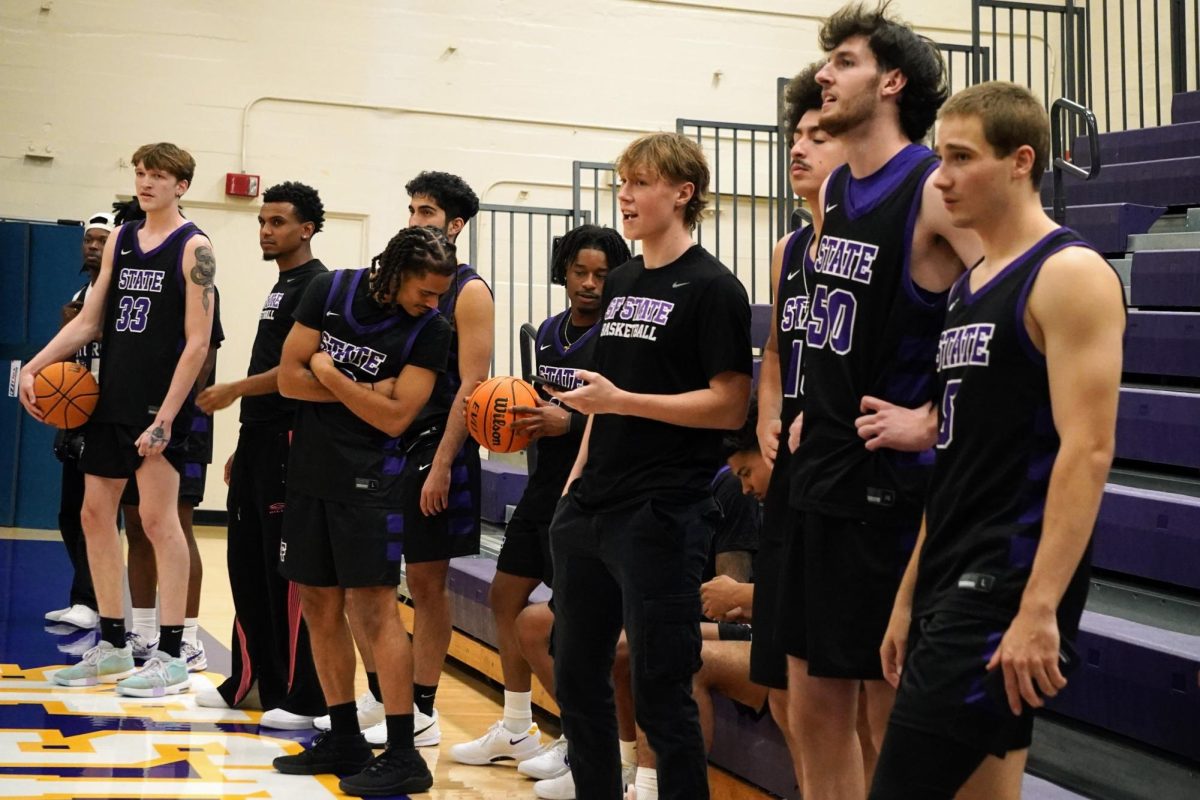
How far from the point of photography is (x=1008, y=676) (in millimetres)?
1755

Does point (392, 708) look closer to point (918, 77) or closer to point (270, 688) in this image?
point (270, 688)

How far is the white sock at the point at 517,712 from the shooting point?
13.6 feet

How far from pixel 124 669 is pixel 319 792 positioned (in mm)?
1568

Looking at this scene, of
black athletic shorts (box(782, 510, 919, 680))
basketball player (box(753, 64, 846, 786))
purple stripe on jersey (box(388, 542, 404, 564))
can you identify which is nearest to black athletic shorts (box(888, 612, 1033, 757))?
black athletic shorts (box(782, 510, 919, 680))

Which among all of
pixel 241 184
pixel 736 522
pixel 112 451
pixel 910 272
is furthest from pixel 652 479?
pixel 241 184

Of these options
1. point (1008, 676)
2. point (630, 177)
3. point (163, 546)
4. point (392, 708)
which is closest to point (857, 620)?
point (1008, 676)

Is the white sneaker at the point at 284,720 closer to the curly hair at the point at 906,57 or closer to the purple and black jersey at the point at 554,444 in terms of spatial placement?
the purple and black jersey at the point at 554,444

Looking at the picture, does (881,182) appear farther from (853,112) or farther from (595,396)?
(595,396)

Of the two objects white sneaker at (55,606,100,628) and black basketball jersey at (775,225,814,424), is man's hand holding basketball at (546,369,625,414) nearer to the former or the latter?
black basketball jersey at (775,225,814,424)

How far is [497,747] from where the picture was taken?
4109 mm

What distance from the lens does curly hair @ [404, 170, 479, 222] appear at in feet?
14.0

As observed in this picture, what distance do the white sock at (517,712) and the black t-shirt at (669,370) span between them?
4.78 ft

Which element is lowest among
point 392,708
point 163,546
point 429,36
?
point 392,708

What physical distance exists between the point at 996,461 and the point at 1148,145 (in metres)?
5.16
